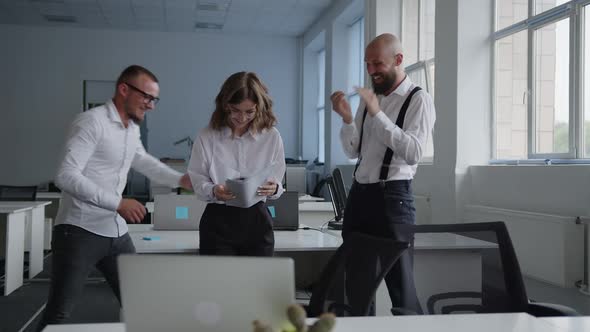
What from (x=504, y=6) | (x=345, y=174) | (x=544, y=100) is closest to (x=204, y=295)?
(x=544, y=100)

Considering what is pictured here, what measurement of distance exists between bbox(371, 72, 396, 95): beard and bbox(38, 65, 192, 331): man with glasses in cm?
91

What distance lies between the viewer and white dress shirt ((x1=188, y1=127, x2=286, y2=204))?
7.33ft

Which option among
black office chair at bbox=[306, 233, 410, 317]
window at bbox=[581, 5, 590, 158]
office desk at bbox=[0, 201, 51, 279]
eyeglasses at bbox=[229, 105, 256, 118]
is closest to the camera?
black office chair at bbox=[306, 233, 410, 317]

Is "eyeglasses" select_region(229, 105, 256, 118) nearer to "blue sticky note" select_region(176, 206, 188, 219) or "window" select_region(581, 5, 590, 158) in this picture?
"blue sticky note" select_region(176, 206, 188, 219)

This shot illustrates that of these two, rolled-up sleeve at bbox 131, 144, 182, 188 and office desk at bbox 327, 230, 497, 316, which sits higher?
rolled-up sleeve at bbox 131, 144, 182, 188

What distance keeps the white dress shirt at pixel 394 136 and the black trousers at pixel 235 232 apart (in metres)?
0.56

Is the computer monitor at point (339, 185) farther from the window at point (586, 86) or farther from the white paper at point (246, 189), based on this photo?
the window at point (586, 86)

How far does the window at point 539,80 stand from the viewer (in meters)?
4.04

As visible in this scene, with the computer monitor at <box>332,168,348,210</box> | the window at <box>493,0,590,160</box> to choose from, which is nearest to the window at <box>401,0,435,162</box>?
the window at <box>493,0,590,160</box>

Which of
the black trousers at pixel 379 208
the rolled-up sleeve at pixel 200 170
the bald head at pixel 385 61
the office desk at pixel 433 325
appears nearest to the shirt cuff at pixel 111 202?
the rolled-up sleeve at pixel 200 170

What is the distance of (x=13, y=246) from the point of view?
4.92m

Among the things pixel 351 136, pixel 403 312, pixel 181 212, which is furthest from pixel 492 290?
pixel 181 212

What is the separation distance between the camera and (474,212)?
4.91 m

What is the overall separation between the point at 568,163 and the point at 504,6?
170cm
